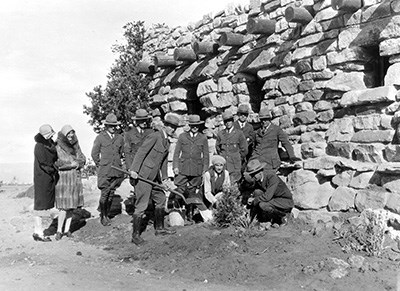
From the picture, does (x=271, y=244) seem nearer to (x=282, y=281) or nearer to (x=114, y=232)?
(x=282, y=281)

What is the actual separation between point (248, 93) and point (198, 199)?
2.45 m

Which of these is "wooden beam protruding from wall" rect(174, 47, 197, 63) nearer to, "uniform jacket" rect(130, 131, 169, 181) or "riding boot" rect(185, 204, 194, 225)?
"uniform jacket" rect(130, 131, 169, 181)

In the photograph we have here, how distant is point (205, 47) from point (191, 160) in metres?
2.68

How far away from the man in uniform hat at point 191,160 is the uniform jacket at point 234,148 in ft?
1.10

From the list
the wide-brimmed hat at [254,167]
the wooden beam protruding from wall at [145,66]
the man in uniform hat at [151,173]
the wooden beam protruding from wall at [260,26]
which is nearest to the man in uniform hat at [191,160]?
the man in uniform hat at [151,173]

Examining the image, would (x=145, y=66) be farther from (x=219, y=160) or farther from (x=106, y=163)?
(x=219, y=160)

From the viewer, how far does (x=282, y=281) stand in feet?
16.9

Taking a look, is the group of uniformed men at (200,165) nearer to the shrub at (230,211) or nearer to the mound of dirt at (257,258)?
the shrub at (230,211)

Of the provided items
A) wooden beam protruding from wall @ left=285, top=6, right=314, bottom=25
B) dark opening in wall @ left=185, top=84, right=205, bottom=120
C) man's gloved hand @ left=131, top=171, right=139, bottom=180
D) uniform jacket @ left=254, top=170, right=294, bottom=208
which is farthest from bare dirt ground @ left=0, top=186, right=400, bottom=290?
dark opening in wall @ left=185, top=84, right=205, bottom=120

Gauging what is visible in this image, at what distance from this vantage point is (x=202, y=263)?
19.0 ft

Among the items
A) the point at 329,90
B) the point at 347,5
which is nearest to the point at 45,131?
the point at 329,90

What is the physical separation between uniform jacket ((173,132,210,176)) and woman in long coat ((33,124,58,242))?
192cm

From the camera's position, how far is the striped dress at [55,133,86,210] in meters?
7.54

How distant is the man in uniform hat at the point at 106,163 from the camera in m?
8.51
